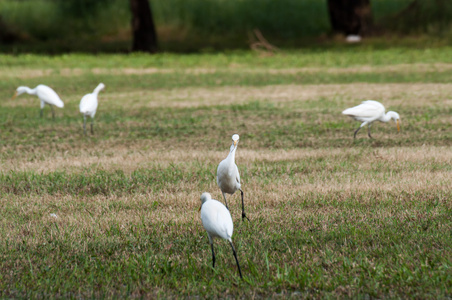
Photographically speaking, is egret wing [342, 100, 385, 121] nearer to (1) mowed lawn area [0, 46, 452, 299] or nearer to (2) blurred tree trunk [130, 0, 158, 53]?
(1) mowed lawn area [0, 46, 452, 299]

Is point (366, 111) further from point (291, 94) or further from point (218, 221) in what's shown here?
point (291, 94)

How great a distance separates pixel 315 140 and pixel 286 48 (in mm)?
20847

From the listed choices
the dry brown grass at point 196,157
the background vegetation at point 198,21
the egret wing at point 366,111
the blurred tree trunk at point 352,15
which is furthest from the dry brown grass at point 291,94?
the background vegetation at point 198,21

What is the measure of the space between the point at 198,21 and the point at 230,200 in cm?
3318

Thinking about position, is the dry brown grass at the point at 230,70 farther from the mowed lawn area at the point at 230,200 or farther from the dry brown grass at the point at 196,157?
the dry brown grass at the point at 196,157

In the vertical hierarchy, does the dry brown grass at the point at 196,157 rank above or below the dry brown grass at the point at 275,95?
above

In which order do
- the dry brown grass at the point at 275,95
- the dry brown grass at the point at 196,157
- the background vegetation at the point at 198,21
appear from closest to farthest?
the dry brown grass at the point at 196,157, the dry brown grass at the point at 275,95, the background vegetation at the point at 198,21

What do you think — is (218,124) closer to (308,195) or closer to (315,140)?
(315,140)

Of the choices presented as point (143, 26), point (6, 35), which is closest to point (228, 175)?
point (143, 26)

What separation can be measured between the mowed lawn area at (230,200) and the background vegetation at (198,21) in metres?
18.7

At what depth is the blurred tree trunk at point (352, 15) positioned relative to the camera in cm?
3192

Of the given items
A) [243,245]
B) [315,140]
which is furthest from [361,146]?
[243,245]

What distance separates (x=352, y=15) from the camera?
3219 cm

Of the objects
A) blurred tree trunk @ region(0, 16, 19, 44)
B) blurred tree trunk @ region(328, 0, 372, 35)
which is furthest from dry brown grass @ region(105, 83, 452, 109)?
blurred tree trunk @ region(0, 16, 19, 44)
